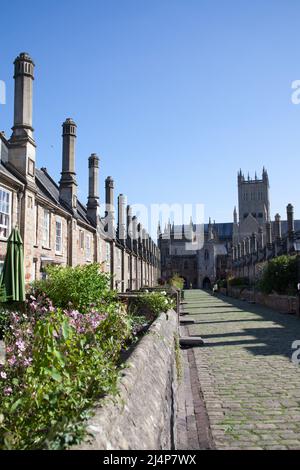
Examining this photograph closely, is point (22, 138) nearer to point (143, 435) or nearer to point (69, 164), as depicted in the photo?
point (69, 164)

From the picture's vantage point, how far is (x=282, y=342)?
13.9 meters

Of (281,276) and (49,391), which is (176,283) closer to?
(281,276)

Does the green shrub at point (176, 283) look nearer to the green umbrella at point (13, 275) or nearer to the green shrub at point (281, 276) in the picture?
the green shrub at point (281, 276)

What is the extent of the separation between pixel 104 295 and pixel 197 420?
21.0ft

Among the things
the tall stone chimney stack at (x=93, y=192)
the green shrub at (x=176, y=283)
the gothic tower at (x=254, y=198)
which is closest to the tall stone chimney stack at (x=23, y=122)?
the tall stone chimney stack at (x=93, y=192)

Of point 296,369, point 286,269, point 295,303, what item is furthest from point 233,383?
point 286,269

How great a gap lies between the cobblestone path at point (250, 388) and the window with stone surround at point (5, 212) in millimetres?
8999

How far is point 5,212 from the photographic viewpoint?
17.9 meters

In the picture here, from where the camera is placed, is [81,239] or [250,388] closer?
[250,388]

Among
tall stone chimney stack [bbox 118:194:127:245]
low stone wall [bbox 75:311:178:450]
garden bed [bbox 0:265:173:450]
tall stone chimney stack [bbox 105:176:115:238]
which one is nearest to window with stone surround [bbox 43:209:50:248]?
tall stone chimney stack [bbox 105:176:115:238]

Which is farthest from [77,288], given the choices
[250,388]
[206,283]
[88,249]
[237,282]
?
[206,283]

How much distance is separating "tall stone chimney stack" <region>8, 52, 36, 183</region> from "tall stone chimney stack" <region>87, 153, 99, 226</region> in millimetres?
12071

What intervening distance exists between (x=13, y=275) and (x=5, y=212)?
217 inches

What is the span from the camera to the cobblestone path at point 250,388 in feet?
18.6
